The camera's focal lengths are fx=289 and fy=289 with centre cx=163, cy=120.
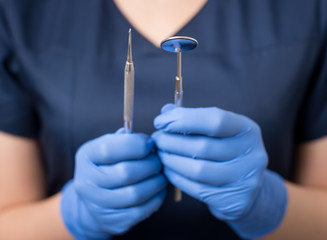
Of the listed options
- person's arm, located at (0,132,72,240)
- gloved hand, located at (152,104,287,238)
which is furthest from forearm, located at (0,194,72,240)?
gloved hand, located at (152,104,287,238)

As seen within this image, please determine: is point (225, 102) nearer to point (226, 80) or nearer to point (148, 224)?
point (226, 80)

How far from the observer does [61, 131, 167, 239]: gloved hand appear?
474 millimetres

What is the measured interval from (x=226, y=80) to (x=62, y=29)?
14.0 inches

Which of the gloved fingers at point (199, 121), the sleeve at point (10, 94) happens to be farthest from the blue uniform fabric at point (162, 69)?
the gloved fingers at point (199, 121)

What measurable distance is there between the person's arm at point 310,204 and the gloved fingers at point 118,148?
326mm

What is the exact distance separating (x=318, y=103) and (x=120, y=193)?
435mm

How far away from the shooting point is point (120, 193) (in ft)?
1.61

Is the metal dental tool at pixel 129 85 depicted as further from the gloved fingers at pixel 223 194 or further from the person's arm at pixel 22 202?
the person's arm at pixel 22 202

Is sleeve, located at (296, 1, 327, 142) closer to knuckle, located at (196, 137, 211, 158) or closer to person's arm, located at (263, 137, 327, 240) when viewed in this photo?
person's arm, located at (263, 137, 327, 240)

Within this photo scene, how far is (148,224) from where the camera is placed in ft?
2.04

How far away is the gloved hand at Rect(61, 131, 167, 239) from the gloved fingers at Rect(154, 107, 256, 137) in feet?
0.21

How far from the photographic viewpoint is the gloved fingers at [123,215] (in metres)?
0.51

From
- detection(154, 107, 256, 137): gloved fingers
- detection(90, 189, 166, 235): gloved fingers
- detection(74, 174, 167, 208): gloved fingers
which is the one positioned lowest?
detection(90, 189, 166, 235): gloved fingers

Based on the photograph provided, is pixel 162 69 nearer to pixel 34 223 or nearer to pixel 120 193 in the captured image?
pixel 120 193
